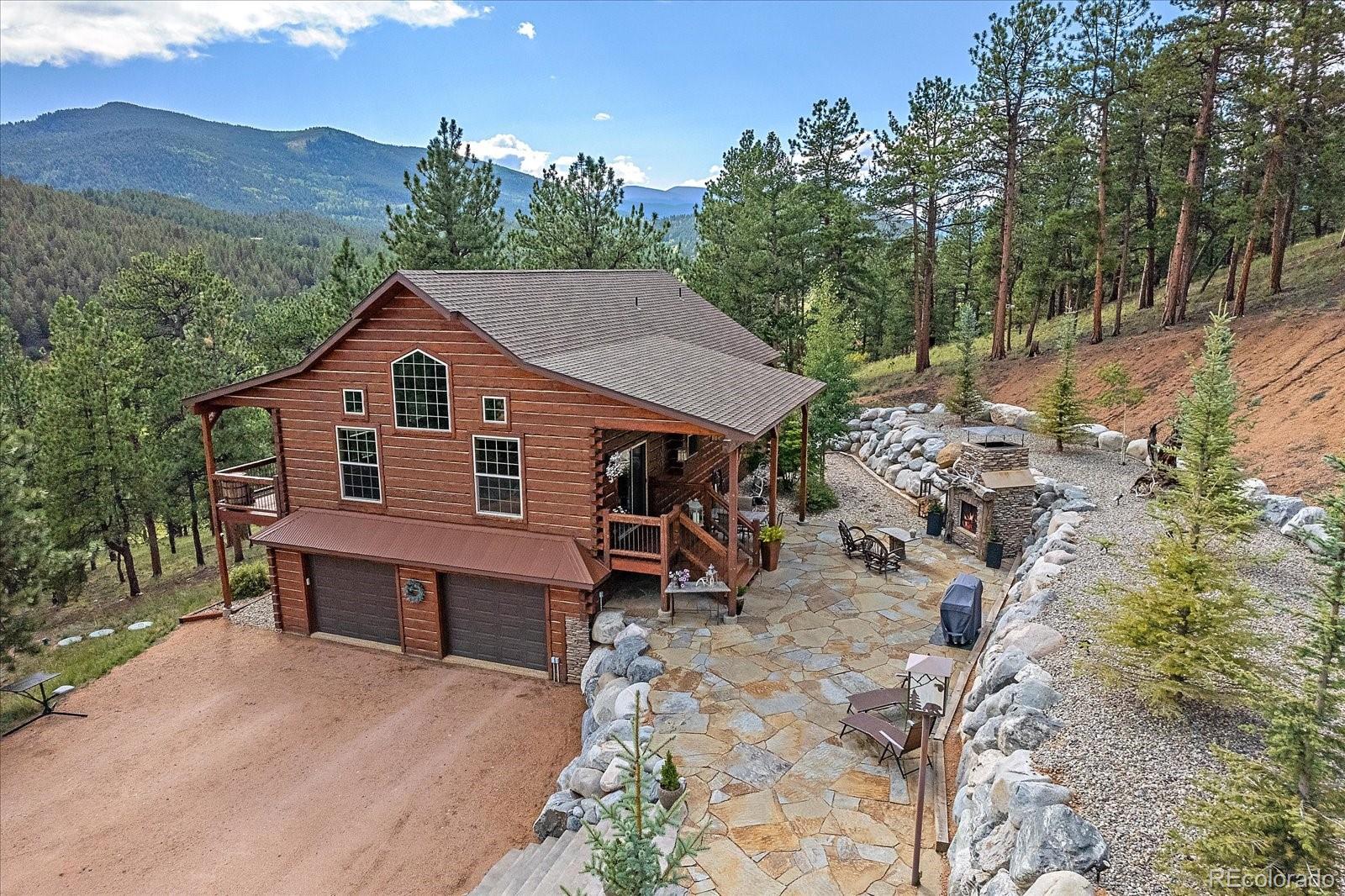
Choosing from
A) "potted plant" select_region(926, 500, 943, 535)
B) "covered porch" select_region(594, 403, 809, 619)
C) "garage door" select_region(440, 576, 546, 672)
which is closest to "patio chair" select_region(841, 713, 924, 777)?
"covered porch" select_region(594, 403, 809, 619)

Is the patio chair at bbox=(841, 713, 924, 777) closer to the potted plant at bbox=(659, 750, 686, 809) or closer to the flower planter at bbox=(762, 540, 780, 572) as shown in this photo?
the potted plant at bbox=(659, 750, 686, 809)

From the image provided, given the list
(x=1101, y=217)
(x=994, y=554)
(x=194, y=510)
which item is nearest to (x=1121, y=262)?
(x=1101, y=217)

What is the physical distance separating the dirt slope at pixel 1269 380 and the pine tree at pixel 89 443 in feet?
85.4

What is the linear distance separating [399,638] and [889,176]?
82.4 ft

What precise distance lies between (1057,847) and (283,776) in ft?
34.3

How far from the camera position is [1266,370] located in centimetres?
1920

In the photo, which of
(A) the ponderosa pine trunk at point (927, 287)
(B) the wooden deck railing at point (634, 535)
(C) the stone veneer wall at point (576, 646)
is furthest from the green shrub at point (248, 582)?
(A) the ponderosa pine trunk at point (927, 287)

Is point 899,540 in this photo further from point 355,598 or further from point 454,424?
point 355,598

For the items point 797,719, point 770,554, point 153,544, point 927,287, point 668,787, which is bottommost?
point 153,544

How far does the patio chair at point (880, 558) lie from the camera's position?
48.2 ft

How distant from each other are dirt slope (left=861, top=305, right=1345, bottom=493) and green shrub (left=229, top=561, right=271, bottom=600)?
20.9 metres

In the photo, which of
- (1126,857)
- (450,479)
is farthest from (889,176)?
(1126,857)

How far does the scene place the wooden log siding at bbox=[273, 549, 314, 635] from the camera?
14.9m

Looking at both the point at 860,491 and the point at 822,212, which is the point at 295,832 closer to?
the point at 860,491
